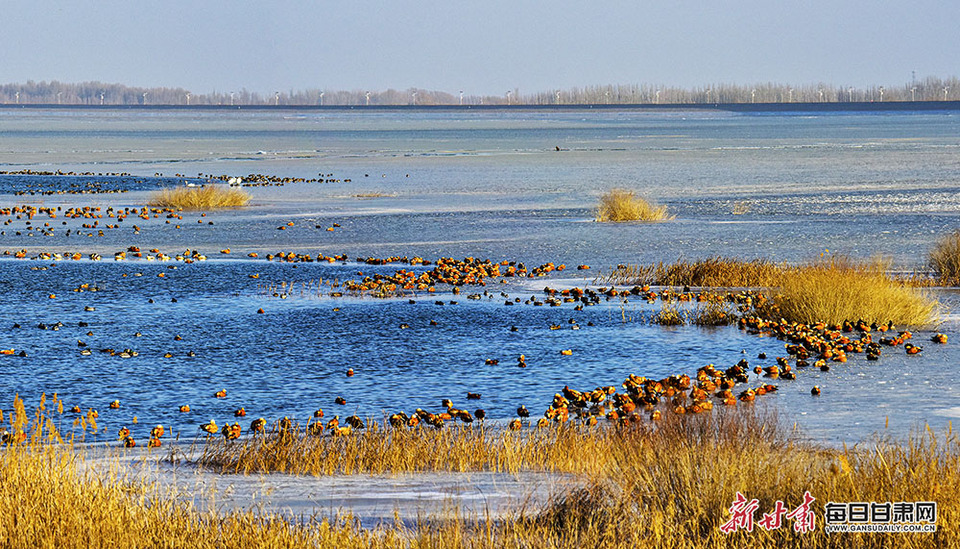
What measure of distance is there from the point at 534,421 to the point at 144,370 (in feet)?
18.4

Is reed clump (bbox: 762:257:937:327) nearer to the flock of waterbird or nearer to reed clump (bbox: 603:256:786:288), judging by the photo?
the flock of waterbird

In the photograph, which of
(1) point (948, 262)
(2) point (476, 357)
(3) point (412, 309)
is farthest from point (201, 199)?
(2) point (476, 357)

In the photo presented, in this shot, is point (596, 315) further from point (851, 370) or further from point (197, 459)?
point (197, 459)

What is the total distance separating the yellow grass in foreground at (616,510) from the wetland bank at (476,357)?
0.11ft

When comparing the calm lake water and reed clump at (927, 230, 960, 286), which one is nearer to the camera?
the calm lake water

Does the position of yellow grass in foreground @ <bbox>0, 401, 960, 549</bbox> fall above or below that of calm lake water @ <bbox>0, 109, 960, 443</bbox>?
above

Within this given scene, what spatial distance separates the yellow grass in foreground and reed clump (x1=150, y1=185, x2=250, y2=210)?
35663 millimetres

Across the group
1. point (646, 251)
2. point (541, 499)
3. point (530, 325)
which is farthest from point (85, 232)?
point (541, 499)

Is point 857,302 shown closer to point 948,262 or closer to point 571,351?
point 571,351

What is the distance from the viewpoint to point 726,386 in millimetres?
13000

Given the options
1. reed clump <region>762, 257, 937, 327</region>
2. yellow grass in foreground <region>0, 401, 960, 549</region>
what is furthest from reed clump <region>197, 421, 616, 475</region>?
reed clump <region>762, 257, 937, 327</region>

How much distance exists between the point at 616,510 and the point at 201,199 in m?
37.9

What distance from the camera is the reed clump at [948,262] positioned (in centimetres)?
2212

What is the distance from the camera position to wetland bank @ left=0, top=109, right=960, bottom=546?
7.76 metres
